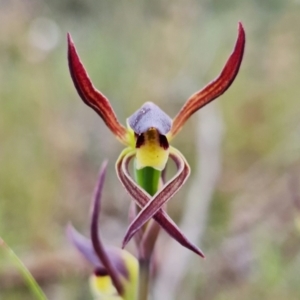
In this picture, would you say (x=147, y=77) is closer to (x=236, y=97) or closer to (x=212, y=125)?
(x=236, y=97)

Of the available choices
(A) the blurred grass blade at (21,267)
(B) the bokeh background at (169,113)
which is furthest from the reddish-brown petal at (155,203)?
(B) the bokeh background at (169,113)

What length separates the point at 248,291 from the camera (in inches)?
58.0

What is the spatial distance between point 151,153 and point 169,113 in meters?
1.82

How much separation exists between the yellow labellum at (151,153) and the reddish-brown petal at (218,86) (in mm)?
37

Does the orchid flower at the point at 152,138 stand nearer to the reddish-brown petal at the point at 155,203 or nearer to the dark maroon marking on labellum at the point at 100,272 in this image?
the reddish-brown petal at the point at 155,203

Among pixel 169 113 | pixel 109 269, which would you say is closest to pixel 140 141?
pixel 109 269

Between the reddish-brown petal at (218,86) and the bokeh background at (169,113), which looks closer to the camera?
the reddish-brown petal at (218,86)

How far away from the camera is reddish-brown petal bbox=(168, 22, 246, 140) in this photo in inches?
22.7

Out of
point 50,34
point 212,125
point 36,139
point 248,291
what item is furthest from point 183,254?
point 50,34

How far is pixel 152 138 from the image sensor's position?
24.0 inches

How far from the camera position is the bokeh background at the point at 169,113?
158cm

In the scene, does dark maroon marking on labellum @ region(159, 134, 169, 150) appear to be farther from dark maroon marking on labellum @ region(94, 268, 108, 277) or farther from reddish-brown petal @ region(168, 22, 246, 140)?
dark maroon marking on labellum @ region(94, 268, 108, 277)

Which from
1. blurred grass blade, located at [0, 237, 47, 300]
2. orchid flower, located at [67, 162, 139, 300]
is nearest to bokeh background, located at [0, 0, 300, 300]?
orchid flower, located at [67, 162, 139, 300]

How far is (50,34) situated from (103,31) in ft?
1.54
